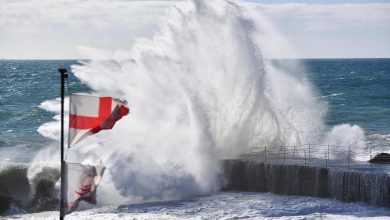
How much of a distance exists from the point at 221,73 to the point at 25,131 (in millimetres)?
23708

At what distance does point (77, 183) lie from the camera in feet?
46.1

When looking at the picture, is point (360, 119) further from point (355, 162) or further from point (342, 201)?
point (342, 201)

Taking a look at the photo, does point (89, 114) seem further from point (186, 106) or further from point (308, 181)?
point (186, 106)

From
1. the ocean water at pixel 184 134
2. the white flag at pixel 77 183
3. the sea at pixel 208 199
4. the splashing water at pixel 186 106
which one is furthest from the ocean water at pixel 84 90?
the white flag at pixel 77 183

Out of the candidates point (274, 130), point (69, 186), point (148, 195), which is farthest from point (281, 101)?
point (69, 186)

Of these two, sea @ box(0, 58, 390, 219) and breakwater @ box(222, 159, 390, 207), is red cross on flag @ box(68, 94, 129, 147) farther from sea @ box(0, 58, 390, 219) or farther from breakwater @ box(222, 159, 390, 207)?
breakwater @ box(222, 159, 390, 207)

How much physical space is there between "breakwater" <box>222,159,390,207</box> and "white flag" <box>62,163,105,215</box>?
14894 millimetres

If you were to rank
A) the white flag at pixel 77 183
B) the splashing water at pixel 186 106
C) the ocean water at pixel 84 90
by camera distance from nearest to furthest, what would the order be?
the white flag at pixel 77 183, the splashing water at pixel 186 106, the ocean water at pixel 84 90

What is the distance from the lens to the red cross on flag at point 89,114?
13953 mm

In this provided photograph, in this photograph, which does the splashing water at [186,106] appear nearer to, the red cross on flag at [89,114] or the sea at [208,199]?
the sea at [208,199]

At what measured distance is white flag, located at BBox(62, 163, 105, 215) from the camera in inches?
549

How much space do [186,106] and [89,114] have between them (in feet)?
60.8

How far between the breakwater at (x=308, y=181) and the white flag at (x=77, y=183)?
48.9 feet

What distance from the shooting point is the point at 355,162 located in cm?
3070
